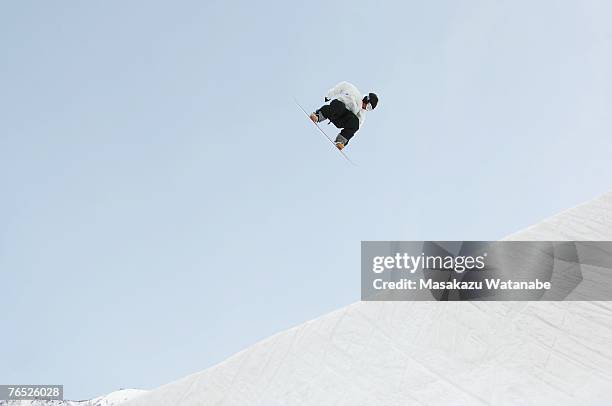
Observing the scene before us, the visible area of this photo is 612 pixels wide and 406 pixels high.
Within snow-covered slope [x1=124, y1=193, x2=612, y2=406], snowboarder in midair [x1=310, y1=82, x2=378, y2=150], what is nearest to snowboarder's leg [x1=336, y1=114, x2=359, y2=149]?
snowboarder in midair [x1=310, y1=82, x2=378, y2=150]

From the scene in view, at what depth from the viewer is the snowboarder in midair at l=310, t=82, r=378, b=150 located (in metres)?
14.8

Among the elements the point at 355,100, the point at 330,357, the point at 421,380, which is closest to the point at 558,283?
the point at 421,380

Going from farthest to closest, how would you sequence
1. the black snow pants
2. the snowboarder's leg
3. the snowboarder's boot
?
the snowboarder's boot < the snowboarder's leg < the black snow pants

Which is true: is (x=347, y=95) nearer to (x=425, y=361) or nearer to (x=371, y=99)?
(x=371, y=99)

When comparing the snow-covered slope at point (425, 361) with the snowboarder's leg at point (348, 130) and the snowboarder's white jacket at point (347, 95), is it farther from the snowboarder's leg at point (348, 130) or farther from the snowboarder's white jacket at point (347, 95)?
the snowboarder's white jacket at point (347, 95)

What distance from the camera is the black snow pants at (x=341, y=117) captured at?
14867 millimetres

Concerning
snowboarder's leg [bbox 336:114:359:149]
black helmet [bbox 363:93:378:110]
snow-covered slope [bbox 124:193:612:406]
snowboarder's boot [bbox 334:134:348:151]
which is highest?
black helmet [bbox 363:93:378:110]

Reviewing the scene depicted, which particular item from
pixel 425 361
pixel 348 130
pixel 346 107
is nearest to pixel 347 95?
pixel 346 107

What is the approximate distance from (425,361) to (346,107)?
7.27m

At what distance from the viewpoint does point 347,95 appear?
48.6 feet

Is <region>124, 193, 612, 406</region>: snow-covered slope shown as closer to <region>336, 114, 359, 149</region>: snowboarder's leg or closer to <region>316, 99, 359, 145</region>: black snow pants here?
<region>336, 114, 359, 149</region>: snowboarder's leg

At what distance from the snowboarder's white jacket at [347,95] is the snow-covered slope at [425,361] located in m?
6.96

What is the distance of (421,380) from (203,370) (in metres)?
6.96

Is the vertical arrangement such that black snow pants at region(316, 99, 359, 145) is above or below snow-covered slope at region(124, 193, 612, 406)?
above
